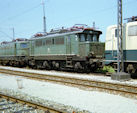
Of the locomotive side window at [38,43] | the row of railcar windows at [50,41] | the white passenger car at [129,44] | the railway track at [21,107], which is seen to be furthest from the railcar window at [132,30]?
the locomotive side window at [38,43]

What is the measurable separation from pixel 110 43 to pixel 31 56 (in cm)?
1126

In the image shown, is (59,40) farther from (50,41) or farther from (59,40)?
(50,41)

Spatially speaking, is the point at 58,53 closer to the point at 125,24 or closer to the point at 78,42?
the point at 78,42

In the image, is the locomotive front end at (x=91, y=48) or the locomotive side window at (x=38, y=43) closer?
the locomotive front end at (x=91, y=48)

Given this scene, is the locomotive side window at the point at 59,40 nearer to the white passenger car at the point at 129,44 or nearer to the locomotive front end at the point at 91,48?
the locomotive front end at the point at 91,48

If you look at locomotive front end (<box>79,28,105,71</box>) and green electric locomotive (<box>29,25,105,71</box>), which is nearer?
locomotive front end (<box>79,28,105,71</box>)

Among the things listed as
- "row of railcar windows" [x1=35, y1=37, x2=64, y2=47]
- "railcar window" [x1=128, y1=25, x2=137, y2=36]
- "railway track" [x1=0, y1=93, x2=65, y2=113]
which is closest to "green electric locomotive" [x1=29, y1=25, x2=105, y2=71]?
"row of railcar windows" [x1=35, y1=37, x2=64, y2=47]

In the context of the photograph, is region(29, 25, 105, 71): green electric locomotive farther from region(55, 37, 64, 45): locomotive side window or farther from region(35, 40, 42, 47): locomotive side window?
region(35, 40, 42, 47): locomotive side window

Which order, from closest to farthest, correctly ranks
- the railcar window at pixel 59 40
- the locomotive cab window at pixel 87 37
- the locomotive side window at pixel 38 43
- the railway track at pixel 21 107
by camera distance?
the railway track at pixel 21 107
the locomotive cab window at pixel 87 37
the railcar window at pixel 59 40
the locomotive side window at pixel 38 43

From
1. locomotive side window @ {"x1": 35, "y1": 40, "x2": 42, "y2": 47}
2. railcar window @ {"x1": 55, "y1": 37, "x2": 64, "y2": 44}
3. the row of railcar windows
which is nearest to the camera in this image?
railcar window @ {"x1": 55, "y1": 37, "x2": 64, "y2": 44}

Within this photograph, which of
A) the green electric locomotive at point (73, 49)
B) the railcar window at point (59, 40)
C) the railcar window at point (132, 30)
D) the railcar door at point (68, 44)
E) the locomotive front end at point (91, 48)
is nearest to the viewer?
the railcar window at point (132, 30)

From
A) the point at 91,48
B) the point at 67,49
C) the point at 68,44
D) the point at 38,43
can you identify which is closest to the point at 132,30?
the point at 91,48

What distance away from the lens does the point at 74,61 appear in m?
15.8

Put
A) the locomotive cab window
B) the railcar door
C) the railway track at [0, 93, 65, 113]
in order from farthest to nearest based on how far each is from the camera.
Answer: the railcar door → the locomotive cab window → the railway track at [0, 93, 65, 113]
